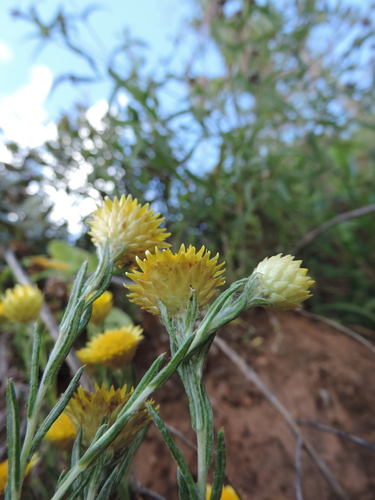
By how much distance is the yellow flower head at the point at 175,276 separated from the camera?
222 mm

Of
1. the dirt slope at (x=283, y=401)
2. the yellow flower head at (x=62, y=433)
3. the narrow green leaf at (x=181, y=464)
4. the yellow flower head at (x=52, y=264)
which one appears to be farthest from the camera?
the yellow flower head at (x=52, y=264)

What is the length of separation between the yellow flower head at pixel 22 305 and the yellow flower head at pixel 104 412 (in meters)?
0.22

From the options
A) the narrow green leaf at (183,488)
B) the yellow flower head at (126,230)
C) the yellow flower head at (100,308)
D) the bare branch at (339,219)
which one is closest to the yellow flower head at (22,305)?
the yellow flower head at (100,308)

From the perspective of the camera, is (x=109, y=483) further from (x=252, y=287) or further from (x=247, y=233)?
(x=247, y=233)

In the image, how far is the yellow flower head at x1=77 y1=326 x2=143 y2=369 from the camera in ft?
1.15

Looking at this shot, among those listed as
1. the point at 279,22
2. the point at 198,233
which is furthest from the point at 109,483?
the point at 279,22

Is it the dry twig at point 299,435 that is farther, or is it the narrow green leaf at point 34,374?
the dry twig at point 299,435

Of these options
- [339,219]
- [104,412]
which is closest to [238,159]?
[339,219]

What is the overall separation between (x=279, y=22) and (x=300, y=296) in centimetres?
104

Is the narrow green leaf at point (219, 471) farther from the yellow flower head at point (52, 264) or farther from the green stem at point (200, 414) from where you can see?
the yellow flower head at point (52, 264)

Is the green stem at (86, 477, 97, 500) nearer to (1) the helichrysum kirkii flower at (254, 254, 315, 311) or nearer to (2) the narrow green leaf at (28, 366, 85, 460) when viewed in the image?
(2) the narrow green leaf at (28, 366, 85, 460)

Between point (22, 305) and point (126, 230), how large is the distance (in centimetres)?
24

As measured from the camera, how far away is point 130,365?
38cm

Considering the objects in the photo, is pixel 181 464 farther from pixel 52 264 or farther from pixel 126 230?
pixel 52 264
